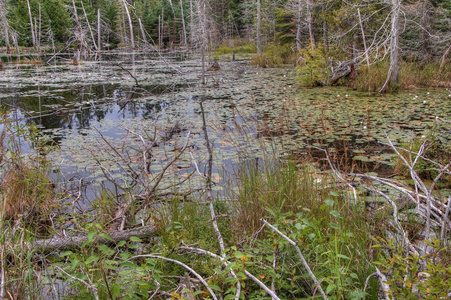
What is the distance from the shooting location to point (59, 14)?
32219 mm

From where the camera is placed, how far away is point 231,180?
313 cm

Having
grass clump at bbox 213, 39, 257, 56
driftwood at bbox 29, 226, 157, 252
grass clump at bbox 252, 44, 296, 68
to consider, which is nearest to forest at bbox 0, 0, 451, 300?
driftwood at bbox 29, 226, 157, 252

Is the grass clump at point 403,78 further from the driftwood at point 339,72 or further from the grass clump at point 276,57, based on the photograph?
the grass clump at point 276,57

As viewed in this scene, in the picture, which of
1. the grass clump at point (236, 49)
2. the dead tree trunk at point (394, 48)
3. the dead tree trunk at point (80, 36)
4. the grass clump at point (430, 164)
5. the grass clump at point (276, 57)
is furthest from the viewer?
the grass clump at point (236, 49)

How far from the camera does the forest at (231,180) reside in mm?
1789

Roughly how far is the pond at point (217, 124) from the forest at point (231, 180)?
61 mm

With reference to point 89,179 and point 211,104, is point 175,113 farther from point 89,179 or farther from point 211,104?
point 89,179

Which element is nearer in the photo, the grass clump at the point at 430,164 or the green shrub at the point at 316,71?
the grass clump at the point at 430,164

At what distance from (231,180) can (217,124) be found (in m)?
3.22

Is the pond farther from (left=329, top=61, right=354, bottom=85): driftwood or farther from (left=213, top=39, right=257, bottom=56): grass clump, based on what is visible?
(left=213, top=39, right=257, bottom=56): grass clump

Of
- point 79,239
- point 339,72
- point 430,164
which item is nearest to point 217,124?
point 430,164

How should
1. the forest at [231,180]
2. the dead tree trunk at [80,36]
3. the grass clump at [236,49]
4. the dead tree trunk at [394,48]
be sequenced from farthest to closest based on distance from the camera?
the grass clump at [236,49] < the dead tree trunk at [394,48] < the dead tree trunk at [80,36] < the forest at [231,180]

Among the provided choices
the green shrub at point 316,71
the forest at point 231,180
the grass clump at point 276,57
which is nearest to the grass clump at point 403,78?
the forest at point 231,180

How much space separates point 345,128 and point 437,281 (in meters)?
5.36
